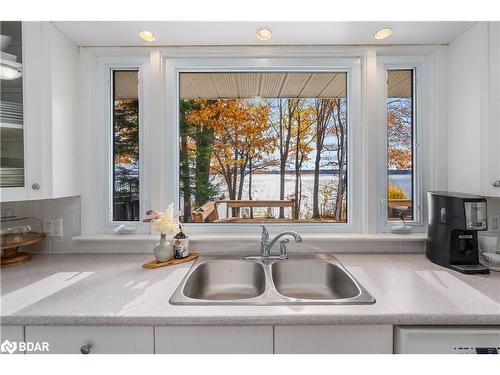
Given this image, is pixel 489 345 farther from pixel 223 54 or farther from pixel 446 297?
pixel 223 54

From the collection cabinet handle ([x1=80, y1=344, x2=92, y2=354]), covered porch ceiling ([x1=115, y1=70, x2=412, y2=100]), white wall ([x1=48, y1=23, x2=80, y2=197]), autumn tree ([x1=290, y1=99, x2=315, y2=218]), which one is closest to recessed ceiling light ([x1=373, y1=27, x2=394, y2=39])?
covered porch ceiling ([x1=115, y1=70, x2=412, y2=100])

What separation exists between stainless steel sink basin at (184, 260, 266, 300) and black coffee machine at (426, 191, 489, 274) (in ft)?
3.11

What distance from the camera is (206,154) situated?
1.81 metres

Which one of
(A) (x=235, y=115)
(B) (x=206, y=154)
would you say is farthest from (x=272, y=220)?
(A) (x=235, y=115)

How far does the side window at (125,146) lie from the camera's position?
5.74ft

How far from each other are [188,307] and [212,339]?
0.46 feet

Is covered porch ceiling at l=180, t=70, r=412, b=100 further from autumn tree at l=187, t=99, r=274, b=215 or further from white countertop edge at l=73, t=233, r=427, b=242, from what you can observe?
white countertop edge at l=73, t=233, r=427, b=242

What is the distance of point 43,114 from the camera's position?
4.46 feet

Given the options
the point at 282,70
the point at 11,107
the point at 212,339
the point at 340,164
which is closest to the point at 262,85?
the point at 282,70

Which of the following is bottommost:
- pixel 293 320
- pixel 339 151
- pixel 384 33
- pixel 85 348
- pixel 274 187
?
pixel 85 348

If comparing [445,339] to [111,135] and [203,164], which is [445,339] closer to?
[203,164]

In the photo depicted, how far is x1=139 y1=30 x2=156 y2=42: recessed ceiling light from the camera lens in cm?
153

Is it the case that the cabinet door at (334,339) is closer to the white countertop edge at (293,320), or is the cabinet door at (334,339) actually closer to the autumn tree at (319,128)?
the white countertop edge at (293,320)

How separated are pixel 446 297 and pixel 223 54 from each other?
5.56 ft
